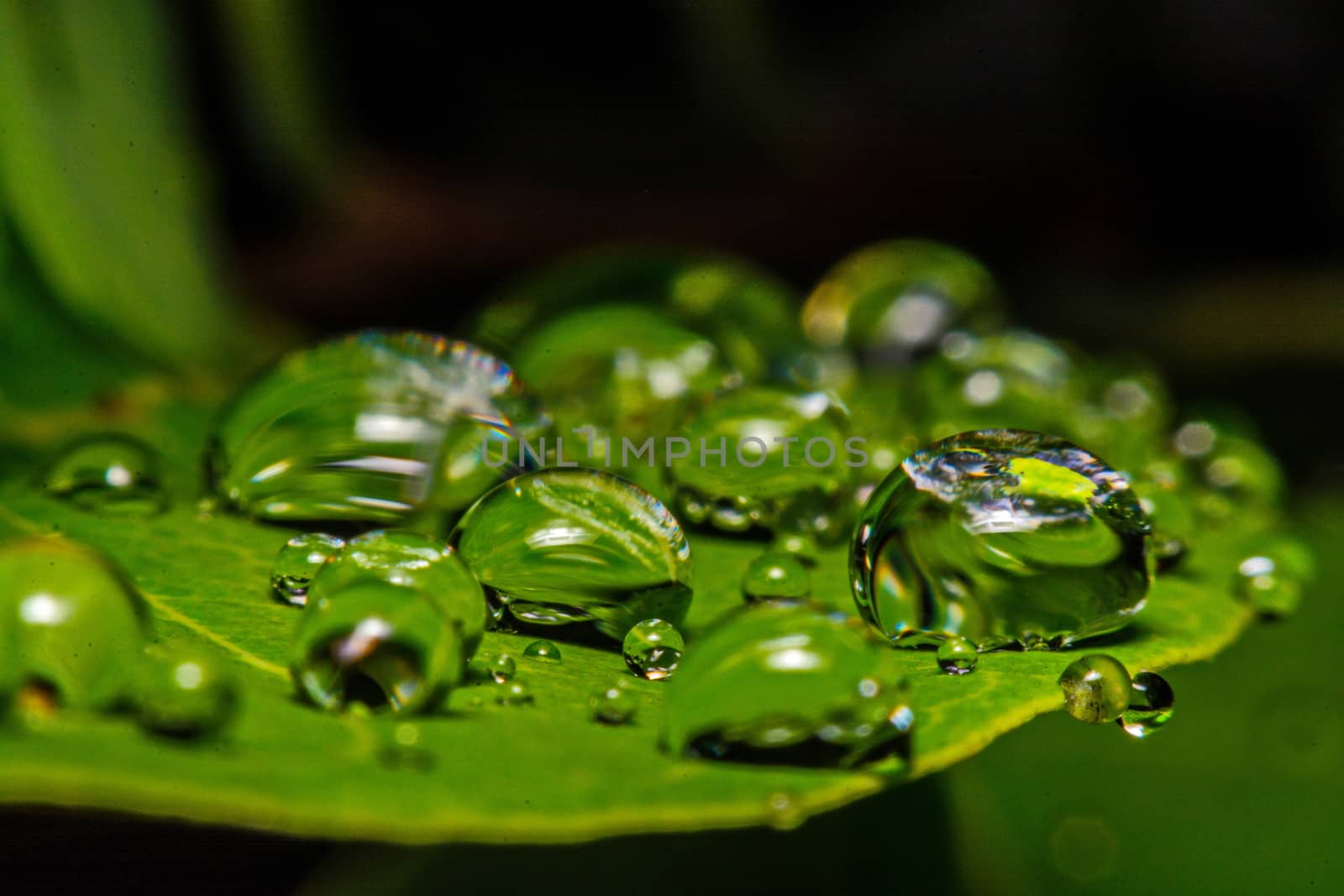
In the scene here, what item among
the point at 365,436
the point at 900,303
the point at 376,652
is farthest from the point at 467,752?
the point at 900,303

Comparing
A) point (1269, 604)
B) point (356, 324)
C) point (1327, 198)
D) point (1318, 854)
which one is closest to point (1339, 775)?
point (1318, 854)

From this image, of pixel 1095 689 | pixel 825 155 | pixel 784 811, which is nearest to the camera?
pixel 784 811

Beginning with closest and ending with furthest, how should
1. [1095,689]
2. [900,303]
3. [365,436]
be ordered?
1. [1095,689]
2. [365,436]
3. [900,303]

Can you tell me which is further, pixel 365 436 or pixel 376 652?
pixel 365 436

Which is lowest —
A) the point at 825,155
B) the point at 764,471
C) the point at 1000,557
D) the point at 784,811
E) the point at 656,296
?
the point at 784,811

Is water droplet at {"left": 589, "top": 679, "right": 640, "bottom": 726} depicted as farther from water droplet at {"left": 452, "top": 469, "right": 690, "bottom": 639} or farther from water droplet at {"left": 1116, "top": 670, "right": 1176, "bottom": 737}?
water droplet at {"left": 1116, "top": 670, "right": 1176, "bottom": 737}

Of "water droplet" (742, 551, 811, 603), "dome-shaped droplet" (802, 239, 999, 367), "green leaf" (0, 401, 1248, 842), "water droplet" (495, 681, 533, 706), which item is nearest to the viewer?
"green leaf" (0, 401, 1248, 842)

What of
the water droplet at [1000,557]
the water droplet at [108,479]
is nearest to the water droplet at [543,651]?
the water droplet at [1000,557]

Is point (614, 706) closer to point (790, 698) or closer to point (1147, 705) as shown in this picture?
point (790, 698)

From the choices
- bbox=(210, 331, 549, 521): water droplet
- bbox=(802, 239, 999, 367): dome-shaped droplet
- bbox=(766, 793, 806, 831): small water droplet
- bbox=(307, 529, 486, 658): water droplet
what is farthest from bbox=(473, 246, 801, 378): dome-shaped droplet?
bbox=(766, 793, 806, 831): small water droplet
